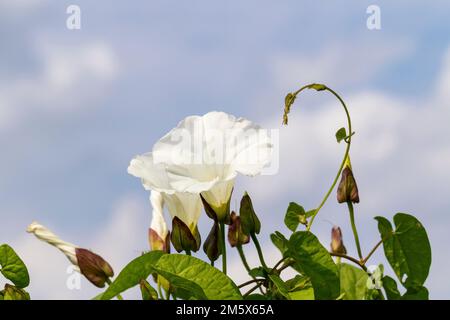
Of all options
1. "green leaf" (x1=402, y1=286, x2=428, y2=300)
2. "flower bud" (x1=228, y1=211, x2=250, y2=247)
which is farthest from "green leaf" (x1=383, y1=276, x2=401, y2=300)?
"flower bud" (x1=228, y1=211, x2=250, y2=247)

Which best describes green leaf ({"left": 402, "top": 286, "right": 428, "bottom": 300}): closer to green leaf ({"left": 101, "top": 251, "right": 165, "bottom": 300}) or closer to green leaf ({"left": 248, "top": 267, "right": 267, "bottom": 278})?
green leaf ({"left": 248, "top": 267, "right": 267, "bottom": 278})

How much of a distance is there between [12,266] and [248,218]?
448 mm

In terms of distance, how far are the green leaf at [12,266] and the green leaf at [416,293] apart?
698 millimetres

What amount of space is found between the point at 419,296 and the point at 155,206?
0.54 m

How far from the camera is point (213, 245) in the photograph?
116 centimetres

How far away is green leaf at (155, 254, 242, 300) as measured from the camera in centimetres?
96

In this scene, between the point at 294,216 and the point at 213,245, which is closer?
the point at 213,245

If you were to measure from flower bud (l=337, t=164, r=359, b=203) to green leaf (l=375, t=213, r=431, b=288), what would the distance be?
8 cm

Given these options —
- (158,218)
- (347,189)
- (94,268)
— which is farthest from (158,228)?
(347,189)

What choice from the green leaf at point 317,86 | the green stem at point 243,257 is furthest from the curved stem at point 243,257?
the green leaf at point 317,86

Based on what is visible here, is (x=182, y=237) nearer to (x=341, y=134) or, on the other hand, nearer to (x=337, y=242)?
(x=341, y=134)

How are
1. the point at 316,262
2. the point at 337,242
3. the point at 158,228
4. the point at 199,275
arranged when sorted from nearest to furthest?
the point at 199,275, the point at 316,262, the point at 158,228, the point at 337,242

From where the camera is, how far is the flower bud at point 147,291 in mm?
1081
